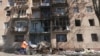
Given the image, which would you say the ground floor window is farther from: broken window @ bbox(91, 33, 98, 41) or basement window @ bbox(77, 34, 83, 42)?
broken window @ bbox(91, 33, 98, 41)

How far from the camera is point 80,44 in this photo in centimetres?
4366

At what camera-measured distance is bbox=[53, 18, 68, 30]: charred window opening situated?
44750mm

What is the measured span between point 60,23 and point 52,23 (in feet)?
6.18

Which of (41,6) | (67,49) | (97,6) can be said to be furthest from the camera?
(41,6)

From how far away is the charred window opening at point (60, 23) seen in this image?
44750 millimetres

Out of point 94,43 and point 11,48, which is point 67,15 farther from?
point 11,48

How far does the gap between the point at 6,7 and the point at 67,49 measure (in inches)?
712

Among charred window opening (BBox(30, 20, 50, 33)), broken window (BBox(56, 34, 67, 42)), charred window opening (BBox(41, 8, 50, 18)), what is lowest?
broken window (BBox(56, 34, 67, 42))

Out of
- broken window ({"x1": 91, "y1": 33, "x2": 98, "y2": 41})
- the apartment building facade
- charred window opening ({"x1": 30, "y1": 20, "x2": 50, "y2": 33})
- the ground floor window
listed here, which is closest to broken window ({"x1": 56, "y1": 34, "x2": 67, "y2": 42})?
the apartment building facade

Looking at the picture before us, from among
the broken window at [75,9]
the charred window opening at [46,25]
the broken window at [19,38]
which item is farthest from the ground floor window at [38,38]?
the broken window at [75,9]

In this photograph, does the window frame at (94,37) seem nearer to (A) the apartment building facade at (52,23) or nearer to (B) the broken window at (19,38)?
(A) the apartment building facade at (52,23)

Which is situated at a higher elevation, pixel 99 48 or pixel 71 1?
pixel 71 1

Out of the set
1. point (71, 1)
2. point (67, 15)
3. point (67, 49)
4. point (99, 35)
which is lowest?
point (67, 49)

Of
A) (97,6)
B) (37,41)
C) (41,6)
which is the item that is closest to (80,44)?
(37,41)
